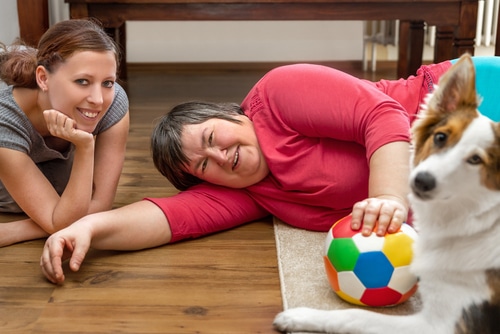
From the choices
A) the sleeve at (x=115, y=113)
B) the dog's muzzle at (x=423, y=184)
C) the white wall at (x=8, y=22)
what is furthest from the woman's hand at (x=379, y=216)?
the white wall at (x=8, y=22)

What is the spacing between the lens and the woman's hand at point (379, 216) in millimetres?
1513

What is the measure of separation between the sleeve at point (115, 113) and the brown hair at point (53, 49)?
0.74 ft

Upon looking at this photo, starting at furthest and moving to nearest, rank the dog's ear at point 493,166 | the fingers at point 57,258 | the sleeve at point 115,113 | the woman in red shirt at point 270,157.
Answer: the sleeve at point 115,113 → the woman in red shirt at point 270,157 → the fingers at point 57,258 → the dog's ear at point 493,166

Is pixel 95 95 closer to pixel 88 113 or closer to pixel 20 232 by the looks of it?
pixel 88 113

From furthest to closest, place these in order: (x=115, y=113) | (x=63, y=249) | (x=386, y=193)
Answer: (x=115, y=113) → (x=63, y=249) → (x=386, y=193)

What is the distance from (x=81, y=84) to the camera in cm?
185

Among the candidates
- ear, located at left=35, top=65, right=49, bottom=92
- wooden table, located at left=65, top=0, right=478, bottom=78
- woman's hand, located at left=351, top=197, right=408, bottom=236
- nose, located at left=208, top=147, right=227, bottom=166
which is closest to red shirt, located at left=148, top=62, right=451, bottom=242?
nose, located at left=208, top=147, right=227, bottom=166

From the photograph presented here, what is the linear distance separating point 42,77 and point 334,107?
0.82m

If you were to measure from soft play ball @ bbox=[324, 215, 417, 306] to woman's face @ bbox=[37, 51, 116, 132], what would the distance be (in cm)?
80

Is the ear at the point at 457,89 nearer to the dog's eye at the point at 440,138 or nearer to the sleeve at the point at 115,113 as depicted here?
the dog's eye at the point at 440,138

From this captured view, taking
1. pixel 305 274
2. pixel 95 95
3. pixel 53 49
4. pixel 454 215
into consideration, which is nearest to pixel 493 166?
pixel 454 215

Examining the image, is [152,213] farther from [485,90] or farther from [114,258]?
[485,90]

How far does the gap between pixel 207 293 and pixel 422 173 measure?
651mm

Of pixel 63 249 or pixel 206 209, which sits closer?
pixel 63 249
